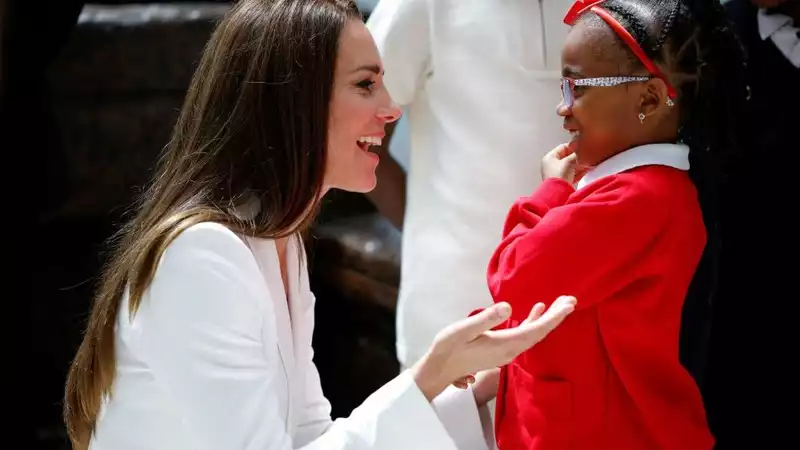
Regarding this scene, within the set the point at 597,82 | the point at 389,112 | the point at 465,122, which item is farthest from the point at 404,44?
the point at 597,82

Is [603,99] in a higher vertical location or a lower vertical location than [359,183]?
higher

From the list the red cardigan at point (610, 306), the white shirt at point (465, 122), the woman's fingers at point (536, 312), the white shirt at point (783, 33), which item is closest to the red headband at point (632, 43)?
the red cardigan at point (610, 306)

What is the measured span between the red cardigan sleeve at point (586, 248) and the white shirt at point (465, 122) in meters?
0.31

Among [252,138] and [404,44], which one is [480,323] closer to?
[252,138]

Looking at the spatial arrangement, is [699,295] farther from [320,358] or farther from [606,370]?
[320,358]

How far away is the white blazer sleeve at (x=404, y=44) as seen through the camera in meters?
1.63

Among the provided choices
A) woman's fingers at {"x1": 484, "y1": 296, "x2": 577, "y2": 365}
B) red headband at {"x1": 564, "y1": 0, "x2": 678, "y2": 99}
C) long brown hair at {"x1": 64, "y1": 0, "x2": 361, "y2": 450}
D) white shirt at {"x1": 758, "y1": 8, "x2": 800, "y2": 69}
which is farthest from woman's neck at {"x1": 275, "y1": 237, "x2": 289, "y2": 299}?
white shirt at {"x1": 758, "y1": 8, "x2": 800, "y2": 69}

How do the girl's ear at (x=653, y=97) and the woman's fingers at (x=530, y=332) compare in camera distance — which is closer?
the woman's fingers at (x=530, y=332)

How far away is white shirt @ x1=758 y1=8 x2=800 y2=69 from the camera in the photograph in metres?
1.75

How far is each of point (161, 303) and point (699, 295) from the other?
0.80 m

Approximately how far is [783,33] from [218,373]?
4.16ft

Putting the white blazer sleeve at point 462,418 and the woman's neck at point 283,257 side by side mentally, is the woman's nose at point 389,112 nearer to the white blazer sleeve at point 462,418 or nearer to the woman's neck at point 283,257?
the woman's neck at point 283,257

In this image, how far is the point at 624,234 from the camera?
1.23m

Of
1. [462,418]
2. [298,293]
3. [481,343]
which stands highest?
[481,343]
